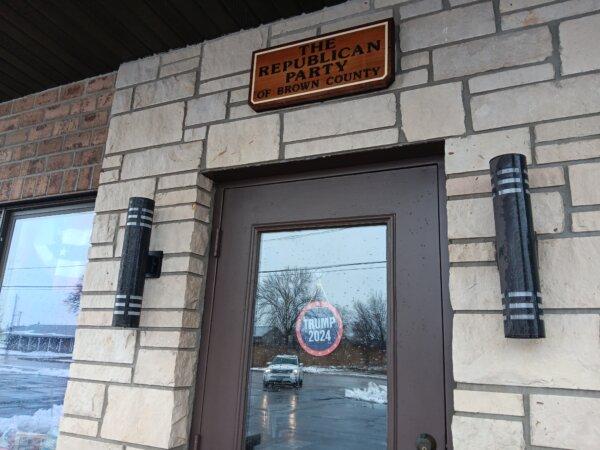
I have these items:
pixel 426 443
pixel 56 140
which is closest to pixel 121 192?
pixel 56 140

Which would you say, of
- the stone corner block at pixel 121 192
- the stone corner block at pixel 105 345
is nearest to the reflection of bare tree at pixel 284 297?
the stone corner block at pixel 105 345

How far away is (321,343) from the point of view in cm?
178

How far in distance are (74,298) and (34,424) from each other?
25.0 inches

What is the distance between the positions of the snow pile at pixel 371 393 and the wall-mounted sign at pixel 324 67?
3.59 ft

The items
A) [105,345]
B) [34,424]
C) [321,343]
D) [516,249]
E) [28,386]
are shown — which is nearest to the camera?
[516,249]

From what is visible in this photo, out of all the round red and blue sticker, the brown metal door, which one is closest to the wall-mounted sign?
the brown metal door

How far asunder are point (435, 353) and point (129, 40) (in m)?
1.98

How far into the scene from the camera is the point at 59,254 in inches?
103

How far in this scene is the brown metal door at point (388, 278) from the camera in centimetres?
159

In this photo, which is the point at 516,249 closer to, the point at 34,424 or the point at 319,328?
the point at 319,328

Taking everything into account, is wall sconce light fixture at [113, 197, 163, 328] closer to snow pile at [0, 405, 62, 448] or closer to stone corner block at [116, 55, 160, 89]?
stone corner block at [116, 55, 160, 89]

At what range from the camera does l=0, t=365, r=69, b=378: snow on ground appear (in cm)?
240

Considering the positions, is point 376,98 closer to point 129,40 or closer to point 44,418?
point 129,40

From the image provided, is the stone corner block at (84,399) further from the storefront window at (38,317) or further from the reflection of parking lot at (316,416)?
the reflection of parking lot at (316,416)
